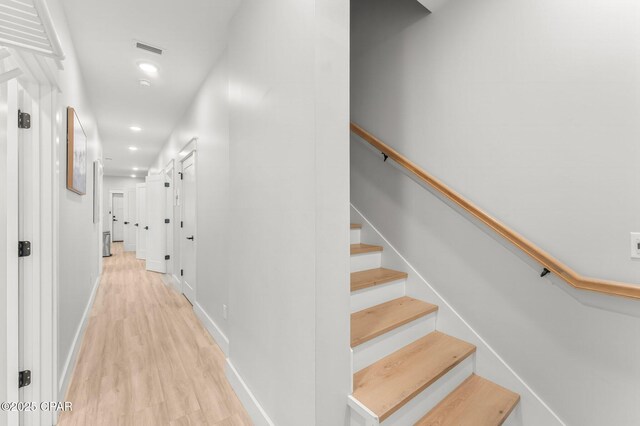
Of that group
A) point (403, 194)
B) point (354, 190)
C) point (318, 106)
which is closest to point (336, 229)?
point (318, 106)

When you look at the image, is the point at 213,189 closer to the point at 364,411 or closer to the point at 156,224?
the point at 364,411

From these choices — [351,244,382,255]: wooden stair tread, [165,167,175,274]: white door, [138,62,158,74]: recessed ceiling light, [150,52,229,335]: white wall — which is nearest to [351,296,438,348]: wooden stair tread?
[351,244,382,255]: wooden stair tread

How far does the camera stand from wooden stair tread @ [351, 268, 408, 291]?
178 cm

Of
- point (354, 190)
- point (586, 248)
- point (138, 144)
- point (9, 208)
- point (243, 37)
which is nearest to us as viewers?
point (586, 248)

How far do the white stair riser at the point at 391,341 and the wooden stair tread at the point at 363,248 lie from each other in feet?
2.02

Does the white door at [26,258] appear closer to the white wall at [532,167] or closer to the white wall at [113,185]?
the white wall at [532,167]

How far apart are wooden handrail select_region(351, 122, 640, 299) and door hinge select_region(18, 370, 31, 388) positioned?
2.62 meters

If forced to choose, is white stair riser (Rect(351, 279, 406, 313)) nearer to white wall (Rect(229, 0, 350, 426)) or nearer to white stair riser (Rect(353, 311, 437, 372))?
white stair riser (Rect(353, 311, 437, 372))

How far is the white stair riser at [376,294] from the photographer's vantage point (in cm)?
175

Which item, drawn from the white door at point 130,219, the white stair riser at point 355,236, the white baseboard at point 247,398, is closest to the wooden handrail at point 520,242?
the white stair riser at point 355,236

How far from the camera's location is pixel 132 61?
279 centimetres

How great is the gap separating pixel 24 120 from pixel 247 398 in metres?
2.11

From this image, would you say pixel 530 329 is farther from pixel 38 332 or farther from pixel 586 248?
pixel 38 332

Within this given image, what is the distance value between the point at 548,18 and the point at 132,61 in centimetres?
347
